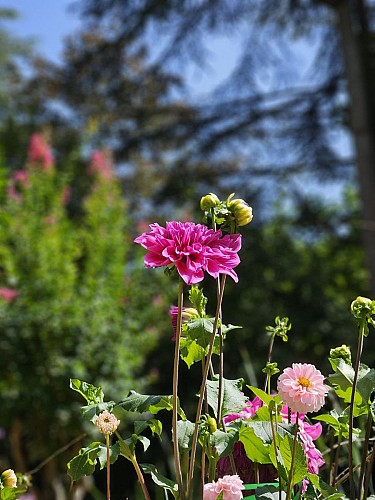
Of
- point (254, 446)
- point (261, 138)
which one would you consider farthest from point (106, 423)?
point (261, 138)

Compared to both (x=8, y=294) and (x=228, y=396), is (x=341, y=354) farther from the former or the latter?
(x=8, y=294)

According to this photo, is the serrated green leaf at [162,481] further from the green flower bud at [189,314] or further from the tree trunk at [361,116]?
the tree trunk at [361,116]

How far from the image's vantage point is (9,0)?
1123 cm

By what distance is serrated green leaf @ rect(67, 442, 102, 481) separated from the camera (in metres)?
0.68

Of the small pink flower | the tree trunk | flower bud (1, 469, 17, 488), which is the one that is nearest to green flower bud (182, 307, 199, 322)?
flower bud (1, 469, 17, 488)

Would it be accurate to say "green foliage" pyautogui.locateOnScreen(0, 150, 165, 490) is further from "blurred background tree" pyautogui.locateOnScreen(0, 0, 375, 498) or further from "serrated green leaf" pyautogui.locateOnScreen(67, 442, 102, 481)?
"serrated green leaf" pyautogui.locateOnScreen(67, 442, 102, 481)

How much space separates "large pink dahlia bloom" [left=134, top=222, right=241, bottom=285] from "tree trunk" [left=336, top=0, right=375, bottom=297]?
469 cm

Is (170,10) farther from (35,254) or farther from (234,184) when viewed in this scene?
(35,254)

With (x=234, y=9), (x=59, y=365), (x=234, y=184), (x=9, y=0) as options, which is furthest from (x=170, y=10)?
(x=9, y=0)

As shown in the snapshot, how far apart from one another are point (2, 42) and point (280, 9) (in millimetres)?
7218

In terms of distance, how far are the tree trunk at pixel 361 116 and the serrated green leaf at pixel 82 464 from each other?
15.4 ft

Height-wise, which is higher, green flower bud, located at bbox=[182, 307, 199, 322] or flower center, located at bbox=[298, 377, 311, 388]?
green flower bud, located at bbox=[182, 307, 199, 322]

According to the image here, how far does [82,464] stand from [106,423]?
2.8 inches

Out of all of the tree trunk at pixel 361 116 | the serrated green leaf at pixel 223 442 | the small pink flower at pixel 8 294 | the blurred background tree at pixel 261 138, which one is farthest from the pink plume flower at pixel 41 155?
the serrated green leaf at pixel 223 442
